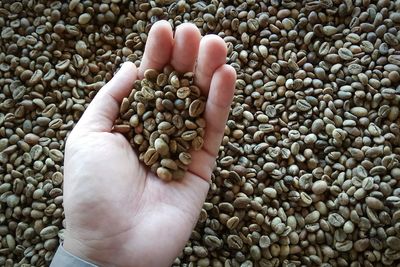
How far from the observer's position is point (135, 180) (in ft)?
4.28

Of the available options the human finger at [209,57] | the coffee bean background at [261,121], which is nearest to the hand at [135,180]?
the human finger at [209,57]

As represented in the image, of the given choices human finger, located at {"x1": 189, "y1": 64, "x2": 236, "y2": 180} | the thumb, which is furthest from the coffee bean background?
the thumb

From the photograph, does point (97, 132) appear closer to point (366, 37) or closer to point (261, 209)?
point (261, 209)

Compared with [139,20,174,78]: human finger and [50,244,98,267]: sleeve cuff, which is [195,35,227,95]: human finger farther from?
[50,244,98,267]: sleeve cuff

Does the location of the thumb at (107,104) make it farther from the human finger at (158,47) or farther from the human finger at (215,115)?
the human finger at (215,115)

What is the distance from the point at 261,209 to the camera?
1570 mm

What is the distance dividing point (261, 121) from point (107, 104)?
0.57 meters

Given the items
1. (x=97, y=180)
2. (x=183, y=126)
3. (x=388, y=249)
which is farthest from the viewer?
(x=388, y=249)

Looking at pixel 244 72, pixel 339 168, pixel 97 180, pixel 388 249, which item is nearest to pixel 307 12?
pixel 244 72

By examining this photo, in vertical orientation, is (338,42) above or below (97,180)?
above

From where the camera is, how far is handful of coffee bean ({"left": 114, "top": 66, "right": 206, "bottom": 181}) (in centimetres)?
135

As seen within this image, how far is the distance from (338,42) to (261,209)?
0.65m

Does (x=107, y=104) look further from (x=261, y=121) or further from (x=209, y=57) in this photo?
(x=261, y=121)

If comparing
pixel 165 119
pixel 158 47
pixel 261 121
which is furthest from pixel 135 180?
pixel 261 121
